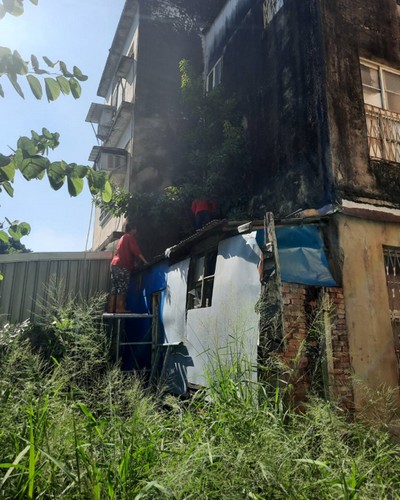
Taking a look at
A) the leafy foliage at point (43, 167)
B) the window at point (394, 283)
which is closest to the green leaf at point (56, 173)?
the leafy foliage at point (43, 167)

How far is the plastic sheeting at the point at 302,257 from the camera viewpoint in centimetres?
496

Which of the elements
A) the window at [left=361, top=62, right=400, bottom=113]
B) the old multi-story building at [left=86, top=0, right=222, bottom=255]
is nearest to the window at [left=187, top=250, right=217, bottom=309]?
the old multi-story building at [left=86, top=0, right=222, bottom=255]

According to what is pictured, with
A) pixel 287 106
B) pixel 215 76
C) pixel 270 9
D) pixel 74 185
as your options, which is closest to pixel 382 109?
pixel 287 106

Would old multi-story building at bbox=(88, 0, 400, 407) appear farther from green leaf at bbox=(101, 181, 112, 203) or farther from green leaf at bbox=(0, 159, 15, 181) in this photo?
green leaf at bbox=(0, 159, 15, 181)

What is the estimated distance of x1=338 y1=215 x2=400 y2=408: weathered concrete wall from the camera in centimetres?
504

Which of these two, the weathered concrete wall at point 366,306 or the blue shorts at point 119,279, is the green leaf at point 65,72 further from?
the blue shorts at point 119,279

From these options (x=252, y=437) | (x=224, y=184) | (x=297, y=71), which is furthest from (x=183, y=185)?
(x=252, y=437)

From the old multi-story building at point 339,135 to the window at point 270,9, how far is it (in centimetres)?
3

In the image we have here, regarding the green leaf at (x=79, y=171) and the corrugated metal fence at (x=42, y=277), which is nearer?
the green leaf at (x=79, y=171)

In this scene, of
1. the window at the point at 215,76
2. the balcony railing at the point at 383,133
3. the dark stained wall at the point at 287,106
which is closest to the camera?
the dark stained wall at the point at 287,106

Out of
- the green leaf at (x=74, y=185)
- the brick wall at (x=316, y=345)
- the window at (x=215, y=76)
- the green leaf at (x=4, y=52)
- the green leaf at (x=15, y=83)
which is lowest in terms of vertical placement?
the brick wall at (x=316, y=345)

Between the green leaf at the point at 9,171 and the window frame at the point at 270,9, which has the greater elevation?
the window frame at the point at 270,9

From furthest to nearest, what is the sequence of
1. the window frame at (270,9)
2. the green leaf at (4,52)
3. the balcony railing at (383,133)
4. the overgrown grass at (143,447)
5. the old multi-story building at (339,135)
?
Result: the window frame at (270,9) → the balcony railing at (383,133) → the old multi-story building at (339,135) → the overgrown grass at (143,447) → the green leaf at (4,52)

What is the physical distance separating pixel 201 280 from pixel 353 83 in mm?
4063
